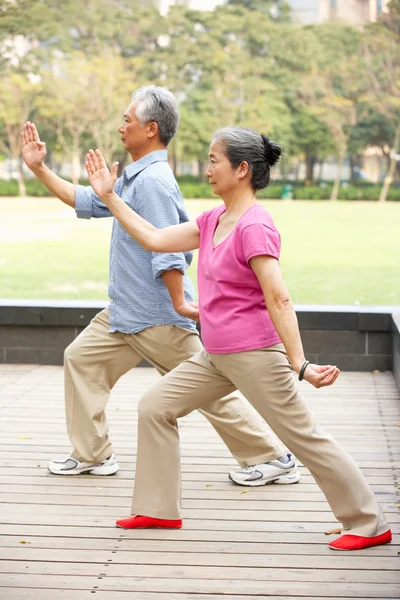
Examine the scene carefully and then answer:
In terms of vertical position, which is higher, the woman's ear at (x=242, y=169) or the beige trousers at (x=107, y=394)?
the woman's ear at (x=242, y=169)

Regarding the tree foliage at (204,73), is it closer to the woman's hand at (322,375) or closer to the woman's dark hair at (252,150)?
the woman's dark hair at (252,150)

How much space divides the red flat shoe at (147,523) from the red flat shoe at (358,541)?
63 centimetres

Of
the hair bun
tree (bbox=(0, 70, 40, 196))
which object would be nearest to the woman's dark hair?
the hair bun

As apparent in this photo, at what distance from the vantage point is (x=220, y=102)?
33.8 m

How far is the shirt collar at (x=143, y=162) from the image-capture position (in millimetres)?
4406

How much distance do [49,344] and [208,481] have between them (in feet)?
11.1

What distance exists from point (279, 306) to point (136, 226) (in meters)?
0.67

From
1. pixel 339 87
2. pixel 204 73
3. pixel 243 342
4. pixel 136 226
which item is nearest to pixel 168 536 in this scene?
pixel 243 342

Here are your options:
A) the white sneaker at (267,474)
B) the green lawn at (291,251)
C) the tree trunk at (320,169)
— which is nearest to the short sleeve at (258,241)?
the white sneaker at (267,474)

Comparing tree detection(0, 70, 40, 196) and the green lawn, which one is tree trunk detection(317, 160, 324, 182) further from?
tree detection(0, 70, 40, 196)

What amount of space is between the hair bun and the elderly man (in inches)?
28.3

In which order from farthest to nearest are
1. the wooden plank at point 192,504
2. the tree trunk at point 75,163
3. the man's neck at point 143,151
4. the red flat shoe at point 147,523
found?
1. the tree trunk at point 75,163
2. the man's neck at point 143,151
3. the wooden plank at point 192,504
4. the red flat shoe at point 147,523

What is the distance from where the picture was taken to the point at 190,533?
3.91 meters

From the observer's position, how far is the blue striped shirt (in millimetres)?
4332
